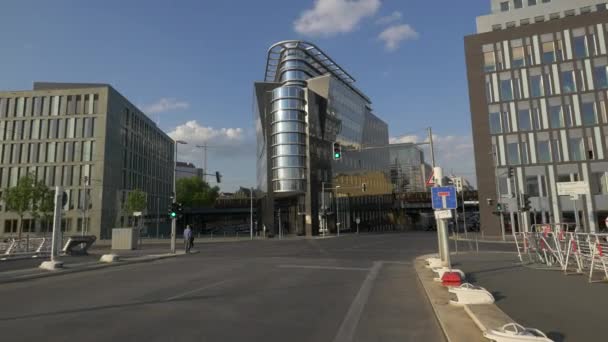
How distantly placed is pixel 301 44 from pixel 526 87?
43.0 meters

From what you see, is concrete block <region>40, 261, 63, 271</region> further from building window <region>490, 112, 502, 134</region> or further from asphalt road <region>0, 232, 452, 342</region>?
building window <region>490, 112, 502, 134</region>

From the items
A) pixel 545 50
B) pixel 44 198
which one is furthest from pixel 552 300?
pixel 44 198

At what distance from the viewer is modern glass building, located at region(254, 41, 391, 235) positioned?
67.3m

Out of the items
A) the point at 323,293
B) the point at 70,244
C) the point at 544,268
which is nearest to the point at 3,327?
the point at 323,293

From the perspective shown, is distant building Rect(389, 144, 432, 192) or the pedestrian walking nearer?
the pedestrian walking

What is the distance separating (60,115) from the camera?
64.9 m

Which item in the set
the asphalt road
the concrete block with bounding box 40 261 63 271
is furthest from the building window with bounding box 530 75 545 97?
the concrete block with bounding box 40 261 63 271

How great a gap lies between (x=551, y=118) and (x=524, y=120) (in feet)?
9.16

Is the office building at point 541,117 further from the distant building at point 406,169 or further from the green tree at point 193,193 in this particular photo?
the green tree at point 193,193

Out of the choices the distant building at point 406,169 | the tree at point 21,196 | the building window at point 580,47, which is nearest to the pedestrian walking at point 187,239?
the tree at point 21,196

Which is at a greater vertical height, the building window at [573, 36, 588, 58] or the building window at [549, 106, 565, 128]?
the building window at [573, 36, 588, 58]

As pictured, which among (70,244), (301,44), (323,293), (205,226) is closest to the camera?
(323,293)

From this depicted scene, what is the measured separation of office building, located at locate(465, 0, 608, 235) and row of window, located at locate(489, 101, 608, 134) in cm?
10

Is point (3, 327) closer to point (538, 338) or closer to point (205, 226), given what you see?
point (538, 338)
